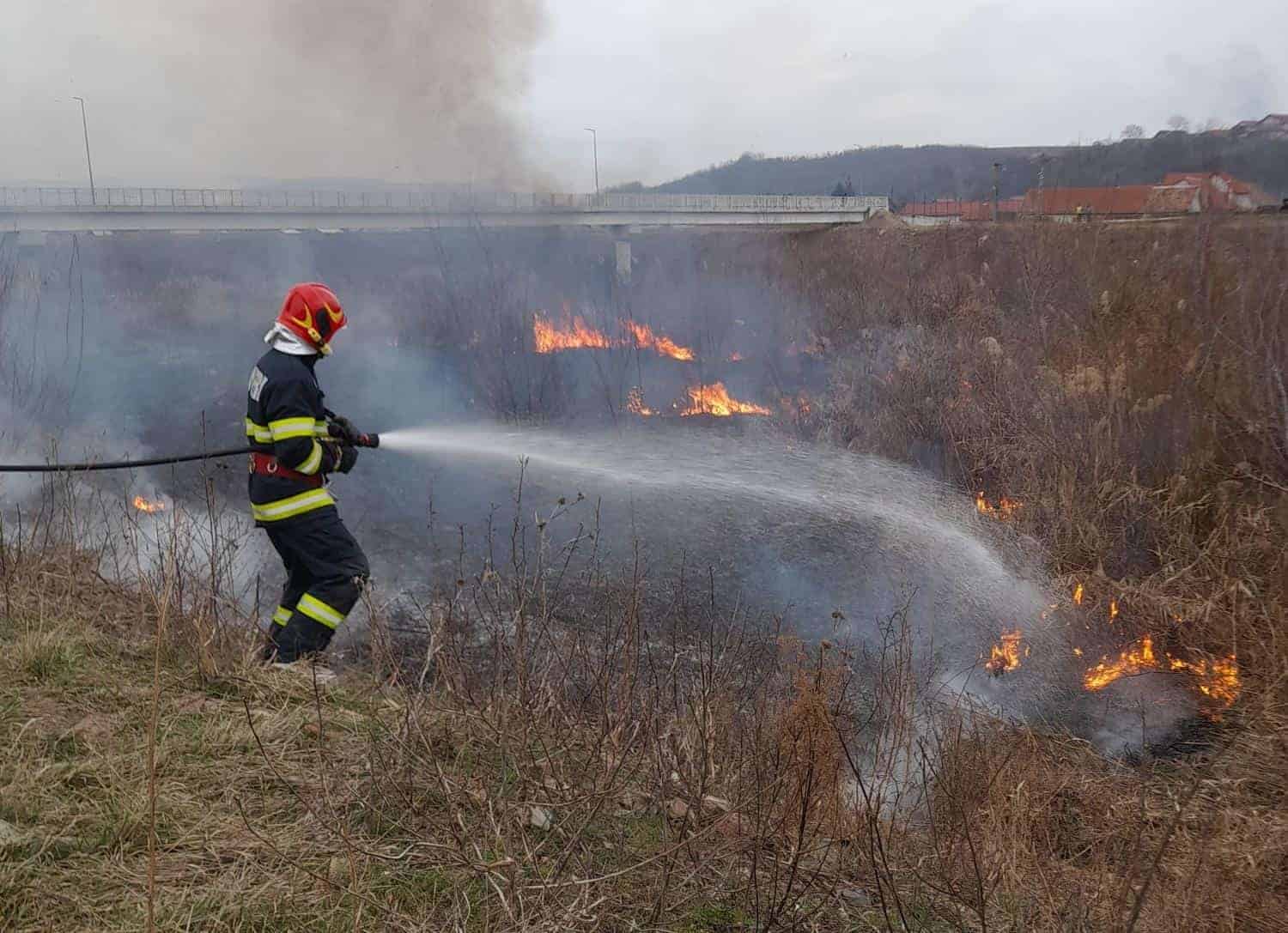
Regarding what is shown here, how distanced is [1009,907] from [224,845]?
259 centimetres

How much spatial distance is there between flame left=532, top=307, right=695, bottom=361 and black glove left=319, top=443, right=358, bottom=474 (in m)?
10.4

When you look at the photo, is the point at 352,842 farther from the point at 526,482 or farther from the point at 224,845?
the point at 526,482

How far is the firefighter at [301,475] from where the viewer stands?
15.5 ft

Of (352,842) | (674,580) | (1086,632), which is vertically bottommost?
(1086,632)

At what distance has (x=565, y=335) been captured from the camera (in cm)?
1655

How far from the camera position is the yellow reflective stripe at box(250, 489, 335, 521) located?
480 centimetres

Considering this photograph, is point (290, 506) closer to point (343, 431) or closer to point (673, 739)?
point (343, 431)

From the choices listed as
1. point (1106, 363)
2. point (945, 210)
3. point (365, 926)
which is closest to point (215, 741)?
point (365, 926)

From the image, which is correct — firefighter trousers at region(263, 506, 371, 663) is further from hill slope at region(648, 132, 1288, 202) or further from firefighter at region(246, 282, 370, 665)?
hill slope at region(648, 132, 1288, 202)

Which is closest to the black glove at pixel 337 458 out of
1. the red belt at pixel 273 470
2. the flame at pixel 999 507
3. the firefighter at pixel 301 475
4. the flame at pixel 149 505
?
the firefighter at pixel 301 475

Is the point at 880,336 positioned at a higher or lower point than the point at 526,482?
higher

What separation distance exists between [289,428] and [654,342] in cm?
1235

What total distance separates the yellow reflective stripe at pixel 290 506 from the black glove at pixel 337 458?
0.17m

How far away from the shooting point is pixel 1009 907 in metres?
2.91
